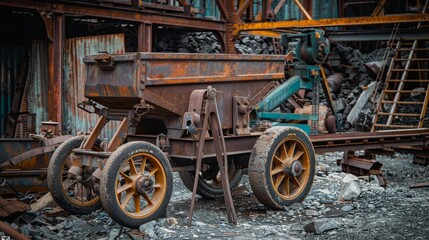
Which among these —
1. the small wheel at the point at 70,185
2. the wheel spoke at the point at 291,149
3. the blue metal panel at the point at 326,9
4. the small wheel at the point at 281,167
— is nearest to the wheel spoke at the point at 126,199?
the small wheel at the point at 70,185

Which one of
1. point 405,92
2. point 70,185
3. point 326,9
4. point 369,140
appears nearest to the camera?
point 70,185

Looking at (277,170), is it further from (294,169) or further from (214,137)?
(214,137)

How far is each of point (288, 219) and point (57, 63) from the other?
5910 millimetres

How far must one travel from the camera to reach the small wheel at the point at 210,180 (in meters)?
7.58

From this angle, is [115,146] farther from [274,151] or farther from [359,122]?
[359,122]

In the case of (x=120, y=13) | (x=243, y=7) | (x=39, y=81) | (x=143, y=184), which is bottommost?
(x=143, y=184)

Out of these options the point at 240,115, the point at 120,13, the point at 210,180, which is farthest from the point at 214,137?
the point at 120,13

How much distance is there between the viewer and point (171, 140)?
21.4 feet

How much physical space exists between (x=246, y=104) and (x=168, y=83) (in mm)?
1303

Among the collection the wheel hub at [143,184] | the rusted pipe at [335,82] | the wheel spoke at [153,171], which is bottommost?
the wheel hub at [143,184]

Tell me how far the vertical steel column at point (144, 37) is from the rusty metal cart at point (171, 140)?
16.4ft

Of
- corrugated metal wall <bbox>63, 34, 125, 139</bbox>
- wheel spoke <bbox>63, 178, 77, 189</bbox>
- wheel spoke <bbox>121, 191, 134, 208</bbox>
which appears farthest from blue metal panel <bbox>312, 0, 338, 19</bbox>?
wheel spoke <bbox>121, 191, 134, 208</bbox>

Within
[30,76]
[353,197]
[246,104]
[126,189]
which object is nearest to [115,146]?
[126,189]

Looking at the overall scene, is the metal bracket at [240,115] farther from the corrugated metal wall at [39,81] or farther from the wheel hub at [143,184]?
the corrugated metal wall at [39,81]
